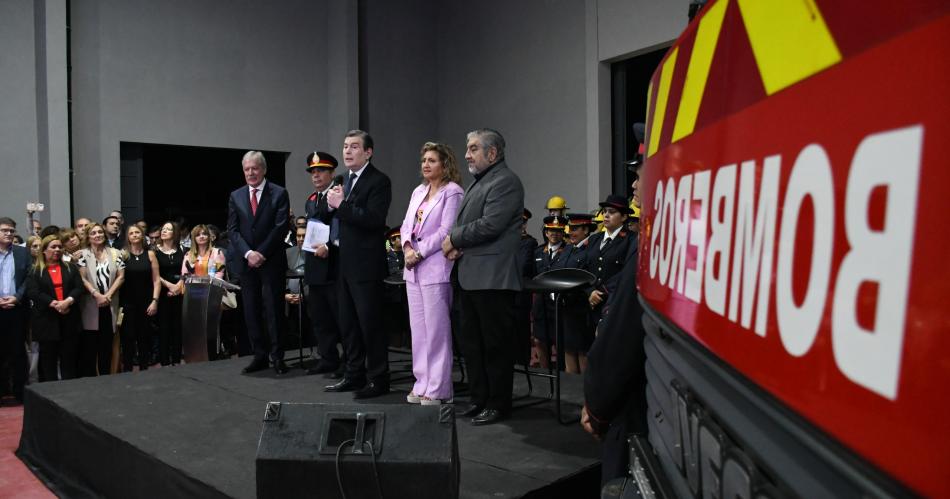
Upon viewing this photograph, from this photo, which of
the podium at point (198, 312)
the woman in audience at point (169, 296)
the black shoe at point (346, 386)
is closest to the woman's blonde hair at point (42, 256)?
the podium at point (198, 312)

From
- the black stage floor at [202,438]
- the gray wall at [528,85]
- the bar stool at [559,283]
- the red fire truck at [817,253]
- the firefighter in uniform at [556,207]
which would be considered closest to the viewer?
the red fire truck at [817,253]

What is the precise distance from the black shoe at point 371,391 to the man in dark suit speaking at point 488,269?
77 centimetres

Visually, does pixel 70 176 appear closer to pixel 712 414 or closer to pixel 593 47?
pixel 593 47

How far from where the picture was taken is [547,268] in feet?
23.2

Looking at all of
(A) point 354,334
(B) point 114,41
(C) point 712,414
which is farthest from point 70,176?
(C) point 712,414

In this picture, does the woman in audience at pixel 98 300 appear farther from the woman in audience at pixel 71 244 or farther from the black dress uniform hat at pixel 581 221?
the black dress uniform hat at pixel 581 221

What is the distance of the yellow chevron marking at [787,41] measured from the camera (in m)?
0.68

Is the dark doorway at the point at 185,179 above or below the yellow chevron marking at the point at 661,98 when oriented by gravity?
above

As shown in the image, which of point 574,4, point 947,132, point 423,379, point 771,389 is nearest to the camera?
point 947,132

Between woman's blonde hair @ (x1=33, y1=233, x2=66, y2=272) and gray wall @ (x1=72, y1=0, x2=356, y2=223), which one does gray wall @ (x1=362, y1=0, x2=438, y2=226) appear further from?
woman's blonde hair @ (x1=33, y1=233, x2=66, y2=272)

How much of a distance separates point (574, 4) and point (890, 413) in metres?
10.3

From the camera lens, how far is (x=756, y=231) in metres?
0.82

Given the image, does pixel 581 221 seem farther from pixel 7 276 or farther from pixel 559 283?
pixel 7 276

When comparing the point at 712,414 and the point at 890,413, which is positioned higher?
the point at 890,413
